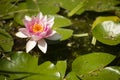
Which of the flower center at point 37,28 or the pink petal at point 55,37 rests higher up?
the flower center at point 37,28

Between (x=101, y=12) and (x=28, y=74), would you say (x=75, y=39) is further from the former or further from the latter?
(x=28, y=74)

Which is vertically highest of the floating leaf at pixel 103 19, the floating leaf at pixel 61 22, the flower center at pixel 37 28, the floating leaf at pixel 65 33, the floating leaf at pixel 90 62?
the flower center at pixel 37 28

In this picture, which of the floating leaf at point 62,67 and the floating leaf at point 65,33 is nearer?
the floating leaf at point 62,67

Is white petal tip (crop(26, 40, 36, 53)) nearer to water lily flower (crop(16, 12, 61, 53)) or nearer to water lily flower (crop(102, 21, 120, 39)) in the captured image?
water lily flower (crop(16, 12, 61, 53))

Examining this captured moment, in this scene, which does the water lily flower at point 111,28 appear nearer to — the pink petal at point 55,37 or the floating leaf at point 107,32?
the floating leaf at point 107,32

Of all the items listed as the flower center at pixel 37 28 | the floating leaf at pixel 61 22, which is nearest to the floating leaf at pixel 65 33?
the floating leaf at pixel 61 22

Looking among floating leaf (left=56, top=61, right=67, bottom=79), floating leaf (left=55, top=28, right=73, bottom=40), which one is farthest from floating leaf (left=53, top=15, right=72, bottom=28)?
floating leaf (left=56, top=61, right=67, bottom=79)

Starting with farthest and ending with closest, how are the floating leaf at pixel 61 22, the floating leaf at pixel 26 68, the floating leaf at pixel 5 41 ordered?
the floating leaf at pixel 61 22
the floating leaf at pixel 5 41
the floating leaf at pixel 26 68
